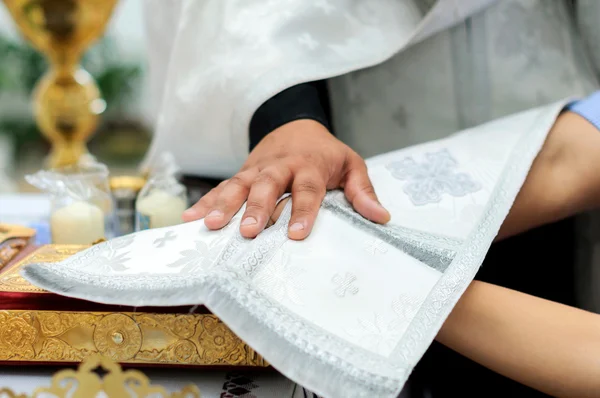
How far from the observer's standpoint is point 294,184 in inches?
22.6

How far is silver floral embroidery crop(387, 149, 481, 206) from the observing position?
26.9 inches

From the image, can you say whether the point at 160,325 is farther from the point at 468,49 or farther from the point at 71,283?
the point at 468,49

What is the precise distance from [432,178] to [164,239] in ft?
1.01

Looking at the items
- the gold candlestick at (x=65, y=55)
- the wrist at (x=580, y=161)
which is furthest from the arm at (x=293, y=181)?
the gold candlestick at (x=65, y=55)

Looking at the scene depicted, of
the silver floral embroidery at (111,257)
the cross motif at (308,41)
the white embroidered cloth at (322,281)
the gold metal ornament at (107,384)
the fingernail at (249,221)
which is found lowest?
the gold metal ornament at (107,384)

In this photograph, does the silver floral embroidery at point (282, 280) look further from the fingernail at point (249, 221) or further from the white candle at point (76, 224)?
the white candle at point (76, 224)

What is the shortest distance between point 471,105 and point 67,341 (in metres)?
0.60

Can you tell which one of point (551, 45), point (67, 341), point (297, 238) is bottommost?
point (67, 341)

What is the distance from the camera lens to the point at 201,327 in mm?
529

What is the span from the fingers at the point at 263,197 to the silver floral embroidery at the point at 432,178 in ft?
0.54

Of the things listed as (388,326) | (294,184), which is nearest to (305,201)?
(294,184)

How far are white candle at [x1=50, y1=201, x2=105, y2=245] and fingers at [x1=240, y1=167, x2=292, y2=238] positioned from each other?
12.7 inches

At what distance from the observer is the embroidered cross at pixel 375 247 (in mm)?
540

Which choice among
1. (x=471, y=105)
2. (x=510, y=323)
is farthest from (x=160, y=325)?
(x=471, y=105)
